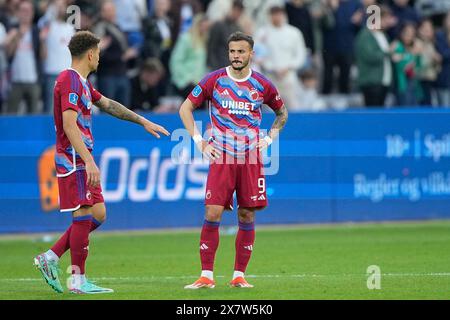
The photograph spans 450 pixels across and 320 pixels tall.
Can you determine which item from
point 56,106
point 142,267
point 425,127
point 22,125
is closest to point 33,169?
point 22,125

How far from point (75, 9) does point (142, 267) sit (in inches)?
294

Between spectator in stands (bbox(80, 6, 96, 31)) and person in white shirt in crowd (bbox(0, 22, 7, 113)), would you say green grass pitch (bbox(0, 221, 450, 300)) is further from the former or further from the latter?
spectator in stands (bbox(80, 6, 96, 31))

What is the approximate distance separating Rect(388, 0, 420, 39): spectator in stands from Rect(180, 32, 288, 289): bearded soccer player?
38.8ft

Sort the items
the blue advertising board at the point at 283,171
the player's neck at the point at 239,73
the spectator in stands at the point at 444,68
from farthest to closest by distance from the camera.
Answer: the spectator in stands at the point at 444,68 < the blue advertising board at the point at 283,171 < the player's neck at the point at 239,73

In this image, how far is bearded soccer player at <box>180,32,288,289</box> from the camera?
11.1 m

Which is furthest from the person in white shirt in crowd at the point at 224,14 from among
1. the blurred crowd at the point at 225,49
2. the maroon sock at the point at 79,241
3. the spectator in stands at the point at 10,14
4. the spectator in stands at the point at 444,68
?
the maroon sock at the point at 79,241

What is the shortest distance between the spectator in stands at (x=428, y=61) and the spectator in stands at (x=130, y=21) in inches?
222

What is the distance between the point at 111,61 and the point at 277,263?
737 centimetres

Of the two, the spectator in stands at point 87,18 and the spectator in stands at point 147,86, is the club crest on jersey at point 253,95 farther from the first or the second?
the spectator in stands at point 147,86

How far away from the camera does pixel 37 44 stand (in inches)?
777

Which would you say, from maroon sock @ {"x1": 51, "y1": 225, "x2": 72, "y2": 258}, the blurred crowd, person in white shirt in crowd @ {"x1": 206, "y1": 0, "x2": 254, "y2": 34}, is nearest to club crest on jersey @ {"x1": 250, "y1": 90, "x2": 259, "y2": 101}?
maroon sock @ {"x1": 51, "y1": 225, "x2": 72, "y2": 258}

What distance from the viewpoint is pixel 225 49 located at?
2019 cm

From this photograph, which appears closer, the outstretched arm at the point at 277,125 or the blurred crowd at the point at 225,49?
the outstretched arm at the point at 277,125

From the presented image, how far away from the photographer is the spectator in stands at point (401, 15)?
22.6 m
